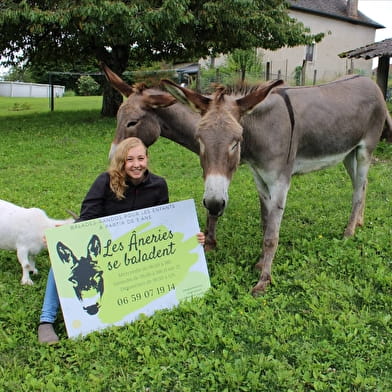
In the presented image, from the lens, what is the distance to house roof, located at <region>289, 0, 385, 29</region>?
3228 centimetres

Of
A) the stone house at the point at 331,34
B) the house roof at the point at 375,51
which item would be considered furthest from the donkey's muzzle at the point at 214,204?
the stone house at the point at 331,34

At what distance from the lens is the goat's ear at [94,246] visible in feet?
10.3

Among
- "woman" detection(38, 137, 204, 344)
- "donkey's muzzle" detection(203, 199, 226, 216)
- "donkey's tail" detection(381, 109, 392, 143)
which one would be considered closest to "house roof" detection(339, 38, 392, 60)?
"donkey's tail" detection(381, 109, 392, 143)

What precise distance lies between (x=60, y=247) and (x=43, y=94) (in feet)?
122

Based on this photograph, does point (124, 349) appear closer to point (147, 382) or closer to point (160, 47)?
point (147, 382)

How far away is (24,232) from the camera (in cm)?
374

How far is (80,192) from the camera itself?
Result: 6.89 meters

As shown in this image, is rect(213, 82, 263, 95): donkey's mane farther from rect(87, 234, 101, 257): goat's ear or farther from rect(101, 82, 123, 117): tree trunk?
rect(101, 82, 123, 117): tree trunk

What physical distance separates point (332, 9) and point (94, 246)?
37571mm

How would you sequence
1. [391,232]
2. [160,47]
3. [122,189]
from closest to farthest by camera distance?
[122,189] → [391,232] → [160,47]

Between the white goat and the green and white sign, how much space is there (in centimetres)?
74

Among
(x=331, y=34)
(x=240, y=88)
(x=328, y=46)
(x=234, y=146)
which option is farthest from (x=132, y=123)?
(x=328, y=46)

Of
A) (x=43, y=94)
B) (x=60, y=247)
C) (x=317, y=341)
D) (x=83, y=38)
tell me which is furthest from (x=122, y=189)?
(x=43, y=94)

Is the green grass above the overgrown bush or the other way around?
above
